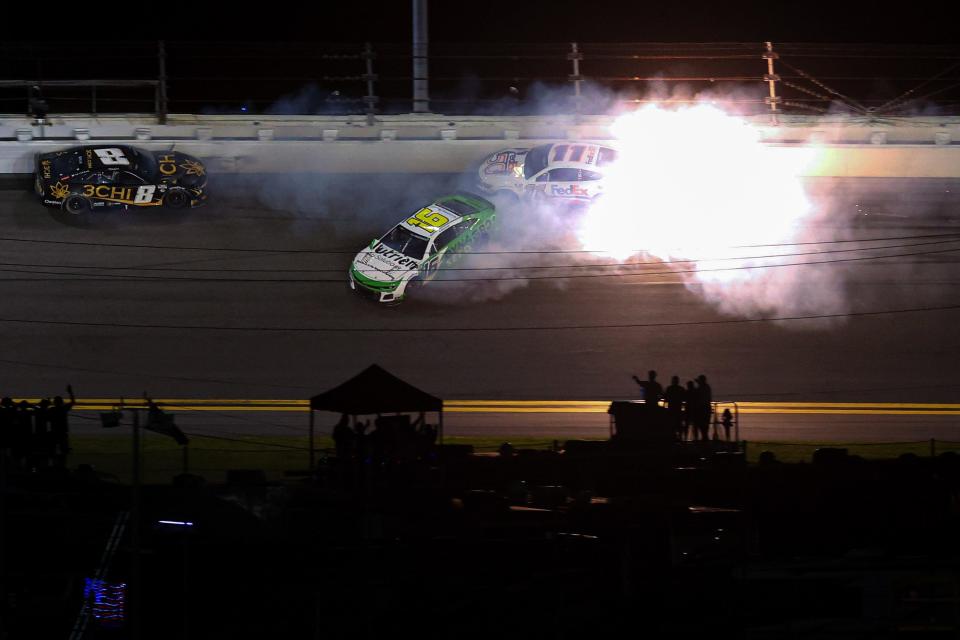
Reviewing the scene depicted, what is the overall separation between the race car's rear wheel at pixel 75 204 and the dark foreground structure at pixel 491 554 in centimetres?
1034

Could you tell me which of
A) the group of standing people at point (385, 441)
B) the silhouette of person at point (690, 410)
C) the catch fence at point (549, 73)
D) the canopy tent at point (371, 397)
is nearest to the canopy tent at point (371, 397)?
the canopy tent at point (371, 397)

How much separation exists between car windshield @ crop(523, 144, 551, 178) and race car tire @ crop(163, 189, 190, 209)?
5.75 m

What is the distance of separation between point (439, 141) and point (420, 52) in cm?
161

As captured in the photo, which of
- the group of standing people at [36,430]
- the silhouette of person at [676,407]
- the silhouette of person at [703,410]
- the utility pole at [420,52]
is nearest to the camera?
the group of standing people at [36,430]

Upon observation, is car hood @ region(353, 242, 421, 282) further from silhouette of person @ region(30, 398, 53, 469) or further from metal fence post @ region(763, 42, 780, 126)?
metal fence post @ region(763, 42, 780, 126)

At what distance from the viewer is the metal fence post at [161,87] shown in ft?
68.0

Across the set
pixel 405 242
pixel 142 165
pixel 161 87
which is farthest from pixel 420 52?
pixel 142 165

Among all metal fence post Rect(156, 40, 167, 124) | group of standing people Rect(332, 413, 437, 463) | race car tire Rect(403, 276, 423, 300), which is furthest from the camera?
metal fence post Rect(156, 40, 167, 124)

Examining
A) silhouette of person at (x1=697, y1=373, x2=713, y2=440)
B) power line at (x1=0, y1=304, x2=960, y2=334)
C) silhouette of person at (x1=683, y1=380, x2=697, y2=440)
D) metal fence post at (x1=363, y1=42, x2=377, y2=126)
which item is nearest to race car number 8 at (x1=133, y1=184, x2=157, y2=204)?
power line at (x1=0, y1=304, x2=960, y2=334)

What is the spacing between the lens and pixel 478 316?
1794 centimetres

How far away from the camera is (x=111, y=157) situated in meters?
19.0

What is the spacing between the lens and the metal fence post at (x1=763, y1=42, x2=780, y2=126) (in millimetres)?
20672

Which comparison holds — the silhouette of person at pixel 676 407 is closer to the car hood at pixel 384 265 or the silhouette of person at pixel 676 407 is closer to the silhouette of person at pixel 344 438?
the silhouette of person at pixel 344 438

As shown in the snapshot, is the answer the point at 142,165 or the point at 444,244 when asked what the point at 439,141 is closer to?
the point at 444,244
